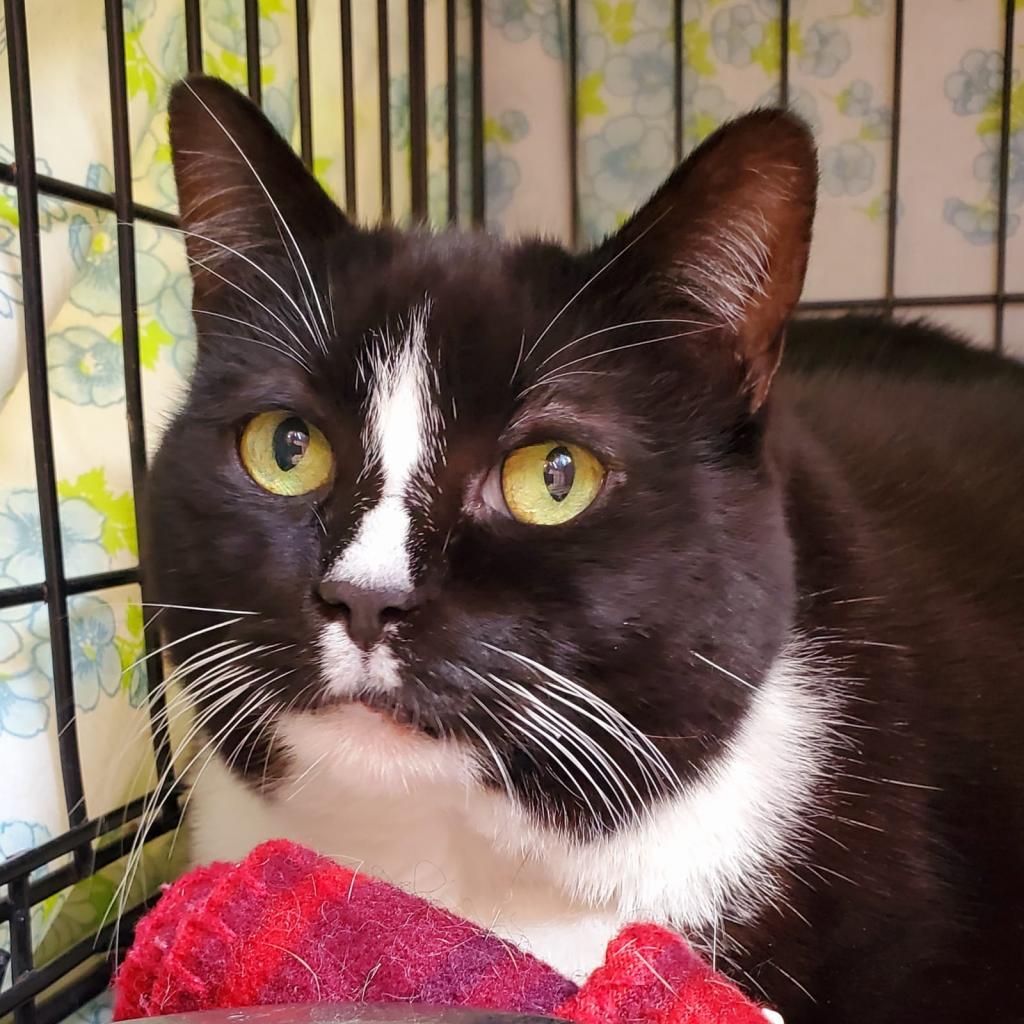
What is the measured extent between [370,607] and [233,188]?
38 cm

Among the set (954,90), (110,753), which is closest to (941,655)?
(110,753)

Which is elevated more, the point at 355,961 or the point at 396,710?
the point at 396,710

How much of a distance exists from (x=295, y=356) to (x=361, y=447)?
93 mm

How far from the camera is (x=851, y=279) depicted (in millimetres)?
1551

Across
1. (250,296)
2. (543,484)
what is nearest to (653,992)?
(543,484)

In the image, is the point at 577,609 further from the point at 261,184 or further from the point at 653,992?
the point at 261,184

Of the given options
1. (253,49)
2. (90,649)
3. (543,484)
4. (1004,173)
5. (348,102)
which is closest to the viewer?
(543,484)

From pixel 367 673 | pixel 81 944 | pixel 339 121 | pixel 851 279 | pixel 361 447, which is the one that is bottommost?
pixel 81 944

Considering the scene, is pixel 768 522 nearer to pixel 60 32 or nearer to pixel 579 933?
pixel 579 933

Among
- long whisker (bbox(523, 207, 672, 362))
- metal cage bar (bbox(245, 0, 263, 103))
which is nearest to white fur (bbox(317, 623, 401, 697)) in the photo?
long whisker (bbox(523, 207, 672, 362))

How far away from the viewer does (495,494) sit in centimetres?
61

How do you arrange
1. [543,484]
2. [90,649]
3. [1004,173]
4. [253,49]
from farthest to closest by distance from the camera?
[1004,173], [253,49], [90,649], [543,484]

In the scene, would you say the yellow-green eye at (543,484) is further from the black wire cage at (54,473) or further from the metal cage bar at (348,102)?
the metal cage bar at (348,102)

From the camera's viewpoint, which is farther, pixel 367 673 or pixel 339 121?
pixel 339 121
